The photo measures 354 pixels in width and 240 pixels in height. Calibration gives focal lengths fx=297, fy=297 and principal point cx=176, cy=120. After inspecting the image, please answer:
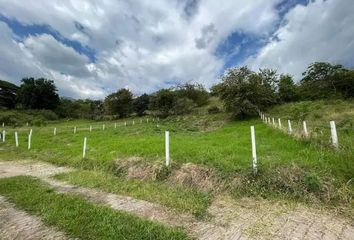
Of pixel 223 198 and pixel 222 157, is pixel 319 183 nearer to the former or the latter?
pixel 223 198

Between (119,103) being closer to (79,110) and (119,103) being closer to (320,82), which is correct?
(79,110)

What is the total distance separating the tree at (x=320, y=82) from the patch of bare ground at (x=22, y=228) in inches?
1863

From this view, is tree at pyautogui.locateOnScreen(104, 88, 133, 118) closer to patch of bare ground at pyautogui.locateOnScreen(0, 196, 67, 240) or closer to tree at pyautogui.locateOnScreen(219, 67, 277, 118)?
tree at pyautogui.locateOnScreen(219, 67, 277, 118)

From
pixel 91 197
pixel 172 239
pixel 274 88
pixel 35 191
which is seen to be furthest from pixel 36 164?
pixel 274 88

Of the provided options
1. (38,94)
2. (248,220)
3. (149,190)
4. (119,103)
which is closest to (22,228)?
(149,190)

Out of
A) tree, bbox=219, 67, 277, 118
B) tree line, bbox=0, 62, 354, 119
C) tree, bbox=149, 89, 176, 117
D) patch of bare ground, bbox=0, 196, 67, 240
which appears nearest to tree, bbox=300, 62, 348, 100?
tree line, bbox=0, 62, 354, 119

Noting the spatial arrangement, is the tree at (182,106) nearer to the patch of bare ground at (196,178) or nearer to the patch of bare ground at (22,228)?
the patch of bare ground at (196,178)

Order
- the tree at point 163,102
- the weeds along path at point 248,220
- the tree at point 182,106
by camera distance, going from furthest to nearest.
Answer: the tree at point 163,102, the tree at point 182,106, the weeds along path at point 248,220

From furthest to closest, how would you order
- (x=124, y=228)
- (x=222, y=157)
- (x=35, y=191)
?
1. (x=222, y=157)
2. (x=35, y=191)
3. (x=124, y=228)

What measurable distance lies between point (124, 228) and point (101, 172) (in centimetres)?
519

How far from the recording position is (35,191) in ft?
25.7

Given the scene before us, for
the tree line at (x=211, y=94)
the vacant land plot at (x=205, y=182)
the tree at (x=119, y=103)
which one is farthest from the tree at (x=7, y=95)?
the vacant land plot at (x=205, y=182)

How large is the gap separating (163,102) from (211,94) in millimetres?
9726

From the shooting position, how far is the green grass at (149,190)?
20.6 feet
